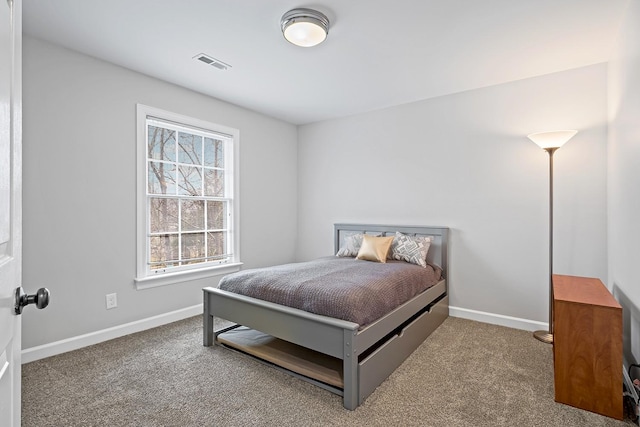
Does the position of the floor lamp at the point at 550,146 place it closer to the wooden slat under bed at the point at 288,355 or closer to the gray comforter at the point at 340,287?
the gray comforter at the point at 340,287

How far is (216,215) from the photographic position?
3.88 m

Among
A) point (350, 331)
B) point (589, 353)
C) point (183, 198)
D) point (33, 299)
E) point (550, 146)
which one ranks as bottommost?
point (589, 353)

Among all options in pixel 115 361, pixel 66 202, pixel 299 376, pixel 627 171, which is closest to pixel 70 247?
pixel 66 202

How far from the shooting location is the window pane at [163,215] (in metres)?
3.26

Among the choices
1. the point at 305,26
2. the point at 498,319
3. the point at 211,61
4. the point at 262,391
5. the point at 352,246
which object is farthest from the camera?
the point at 352,246

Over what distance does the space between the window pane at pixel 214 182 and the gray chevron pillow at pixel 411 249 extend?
215cm

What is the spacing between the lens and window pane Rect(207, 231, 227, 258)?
3.79 meters

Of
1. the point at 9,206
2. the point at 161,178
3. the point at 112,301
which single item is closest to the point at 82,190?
the point at 161,178

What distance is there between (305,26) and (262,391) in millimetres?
2409

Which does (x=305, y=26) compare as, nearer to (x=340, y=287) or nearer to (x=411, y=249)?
(x=340, y=287)

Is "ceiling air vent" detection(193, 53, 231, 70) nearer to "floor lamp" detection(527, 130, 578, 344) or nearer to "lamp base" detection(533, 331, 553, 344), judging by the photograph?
"floor lamp" detection(527, 130, 578, 344)

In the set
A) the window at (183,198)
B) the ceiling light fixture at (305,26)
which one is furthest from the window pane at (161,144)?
the ceiling light fixture at (305,26)

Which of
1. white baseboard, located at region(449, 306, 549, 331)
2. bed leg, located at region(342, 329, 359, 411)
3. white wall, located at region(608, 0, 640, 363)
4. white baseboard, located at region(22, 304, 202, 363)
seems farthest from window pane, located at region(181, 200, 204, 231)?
white wall, located at region(608, 0, 640, 363)

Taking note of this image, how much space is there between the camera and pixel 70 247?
2639 mm
